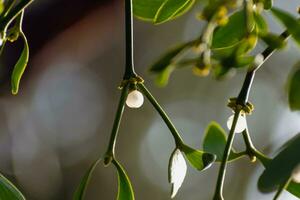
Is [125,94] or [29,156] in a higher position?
[125,94]

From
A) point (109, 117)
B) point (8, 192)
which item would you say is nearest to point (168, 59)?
point (8, 192)

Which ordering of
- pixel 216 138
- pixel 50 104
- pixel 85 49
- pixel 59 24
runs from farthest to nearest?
pixel 50 104, pixel 85 49, pixel 59 24, pixel 216 138

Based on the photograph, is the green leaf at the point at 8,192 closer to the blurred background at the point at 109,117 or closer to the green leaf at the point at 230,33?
the green leaf at the point at 230,33

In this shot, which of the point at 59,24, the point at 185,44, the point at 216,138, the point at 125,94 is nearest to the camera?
the point at 185,44

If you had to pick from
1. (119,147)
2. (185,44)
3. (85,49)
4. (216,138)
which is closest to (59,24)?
(85,49)

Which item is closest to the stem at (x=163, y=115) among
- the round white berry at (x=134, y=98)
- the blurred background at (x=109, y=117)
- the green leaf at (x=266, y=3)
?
the round white berry at (x=134, y=98)

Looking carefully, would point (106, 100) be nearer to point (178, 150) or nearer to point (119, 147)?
point (119, 147)

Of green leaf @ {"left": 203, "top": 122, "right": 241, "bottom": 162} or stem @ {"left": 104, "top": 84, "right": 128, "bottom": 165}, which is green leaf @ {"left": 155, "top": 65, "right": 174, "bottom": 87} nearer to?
stem @ {"left": 104, "top": 84, "right": 128, "bottom": 165}

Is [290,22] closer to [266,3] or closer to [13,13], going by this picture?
[266,3]
